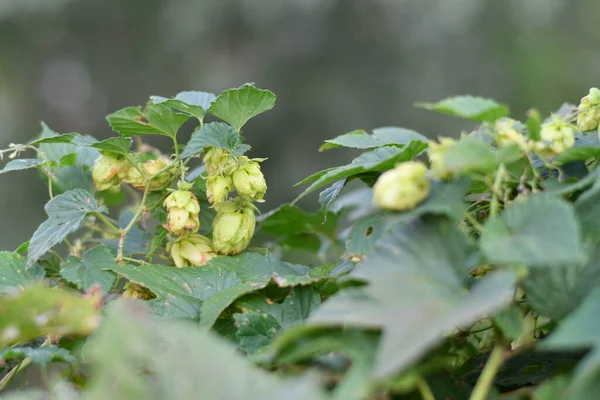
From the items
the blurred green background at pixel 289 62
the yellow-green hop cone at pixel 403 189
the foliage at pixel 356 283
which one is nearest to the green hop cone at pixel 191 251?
the foliage at pixel 356 283

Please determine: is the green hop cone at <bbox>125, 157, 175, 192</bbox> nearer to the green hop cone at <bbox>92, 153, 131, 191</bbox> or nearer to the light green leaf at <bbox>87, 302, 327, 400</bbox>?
the green hop cone at <bbox>92, 153, 131, 191</bbox>

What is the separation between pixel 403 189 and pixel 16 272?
36 centimetres

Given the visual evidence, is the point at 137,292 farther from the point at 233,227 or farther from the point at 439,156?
the point at 439,156

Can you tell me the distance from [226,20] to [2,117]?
1.30 m

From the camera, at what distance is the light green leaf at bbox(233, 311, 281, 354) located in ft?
1.50

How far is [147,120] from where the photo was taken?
59cm

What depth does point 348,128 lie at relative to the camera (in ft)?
11.7

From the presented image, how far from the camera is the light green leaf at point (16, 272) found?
56 cm

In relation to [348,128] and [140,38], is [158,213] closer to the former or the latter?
[348,128]

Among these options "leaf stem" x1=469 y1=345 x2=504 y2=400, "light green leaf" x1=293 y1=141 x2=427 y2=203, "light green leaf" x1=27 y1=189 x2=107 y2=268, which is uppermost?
"light green leaf" x1=293 y1=141 x2=427 y2=203

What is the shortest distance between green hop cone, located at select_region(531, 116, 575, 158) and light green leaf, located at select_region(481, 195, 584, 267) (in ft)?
0.27

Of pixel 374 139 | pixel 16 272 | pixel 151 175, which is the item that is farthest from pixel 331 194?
pixel 16 272

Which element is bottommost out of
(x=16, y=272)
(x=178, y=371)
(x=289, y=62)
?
(x=289, y=62)

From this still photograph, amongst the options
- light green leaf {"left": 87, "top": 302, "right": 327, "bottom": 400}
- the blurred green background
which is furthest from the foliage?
the blurred green background
